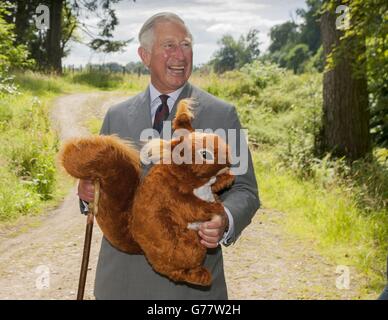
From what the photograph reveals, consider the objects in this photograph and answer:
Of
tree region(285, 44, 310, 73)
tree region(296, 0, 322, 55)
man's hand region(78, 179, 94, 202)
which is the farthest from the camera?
tree region(296, 0, 322, 55)

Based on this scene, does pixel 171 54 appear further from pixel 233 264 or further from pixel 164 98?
pixel 233 264

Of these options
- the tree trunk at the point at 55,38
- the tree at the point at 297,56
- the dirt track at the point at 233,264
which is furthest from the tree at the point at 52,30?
the tree at the point at 297,56

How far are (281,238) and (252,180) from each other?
4.38 m

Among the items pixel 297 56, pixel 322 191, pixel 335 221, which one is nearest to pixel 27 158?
pixel 322 191

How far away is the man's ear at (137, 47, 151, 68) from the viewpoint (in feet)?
7.60

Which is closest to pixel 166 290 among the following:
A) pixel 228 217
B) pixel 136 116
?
pixel 228 217

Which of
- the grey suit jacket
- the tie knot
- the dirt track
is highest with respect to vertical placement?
the tie knot

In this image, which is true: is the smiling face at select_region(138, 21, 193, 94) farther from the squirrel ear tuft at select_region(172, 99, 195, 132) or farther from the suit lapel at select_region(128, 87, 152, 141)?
the squirrel ear tuft at select_region(172, 99, 195, 132)

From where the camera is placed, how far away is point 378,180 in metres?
7.35

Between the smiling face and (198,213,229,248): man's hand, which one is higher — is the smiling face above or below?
above

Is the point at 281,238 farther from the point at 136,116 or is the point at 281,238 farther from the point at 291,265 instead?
the point at 136,116

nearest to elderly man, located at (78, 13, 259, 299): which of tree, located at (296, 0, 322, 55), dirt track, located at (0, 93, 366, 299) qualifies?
dirt track, located at (0, 93, 366, 299)

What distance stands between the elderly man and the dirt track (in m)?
2.84

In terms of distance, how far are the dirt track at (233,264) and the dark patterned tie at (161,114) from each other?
308 cm
